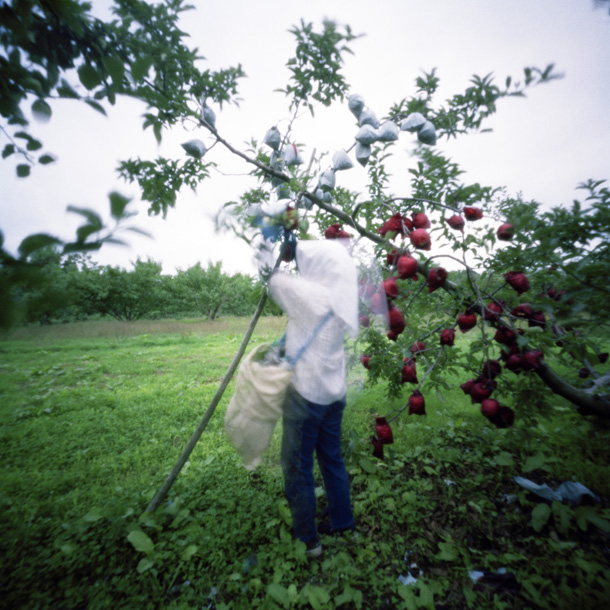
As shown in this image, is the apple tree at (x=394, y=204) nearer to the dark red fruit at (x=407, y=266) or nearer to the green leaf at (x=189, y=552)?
the dark red fruit at (x=407, y=266)

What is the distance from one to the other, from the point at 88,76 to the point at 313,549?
2531 mm

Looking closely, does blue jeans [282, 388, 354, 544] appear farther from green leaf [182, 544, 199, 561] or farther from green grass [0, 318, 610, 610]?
green leaf [182, 544, 199, 561]

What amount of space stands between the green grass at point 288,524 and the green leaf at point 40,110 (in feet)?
2.21

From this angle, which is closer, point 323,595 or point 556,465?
point 323,595

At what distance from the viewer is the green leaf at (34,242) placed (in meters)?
0.55

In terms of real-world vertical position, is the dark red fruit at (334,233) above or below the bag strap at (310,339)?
above

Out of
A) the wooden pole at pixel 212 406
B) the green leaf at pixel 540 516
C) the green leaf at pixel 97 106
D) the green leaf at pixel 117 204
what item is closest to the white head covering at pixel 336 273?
the wooden pole at pixel 212 406

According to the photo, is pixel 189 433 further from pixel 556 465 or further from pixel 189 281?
pixel 189 281

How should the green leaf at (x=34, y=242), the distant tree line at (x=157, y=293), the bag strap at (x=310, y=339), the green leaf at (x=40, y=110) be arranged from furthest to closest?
the distant tree line at (x=157, y=293), the bag strap at (x=310, y=339), the green leaf at (x=40, y=110), the green leaf at (x=34, y=242)

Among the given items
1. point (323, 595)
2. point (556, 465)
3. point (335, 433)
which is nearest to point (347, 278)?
point (335, 433)

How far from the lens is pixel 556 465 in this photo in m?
2.29

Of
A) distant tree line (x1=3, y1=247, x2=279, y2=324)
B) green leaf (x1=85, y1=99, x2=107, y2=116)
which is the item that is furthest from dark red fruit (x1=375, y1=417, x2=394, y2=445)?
distant tree line (x1=3, y1=247, x2=279, y2=324)

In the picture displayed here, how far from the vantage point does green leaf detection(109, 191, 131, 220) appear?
55 centimetres

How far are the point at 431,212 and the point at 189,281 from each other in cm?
2864
